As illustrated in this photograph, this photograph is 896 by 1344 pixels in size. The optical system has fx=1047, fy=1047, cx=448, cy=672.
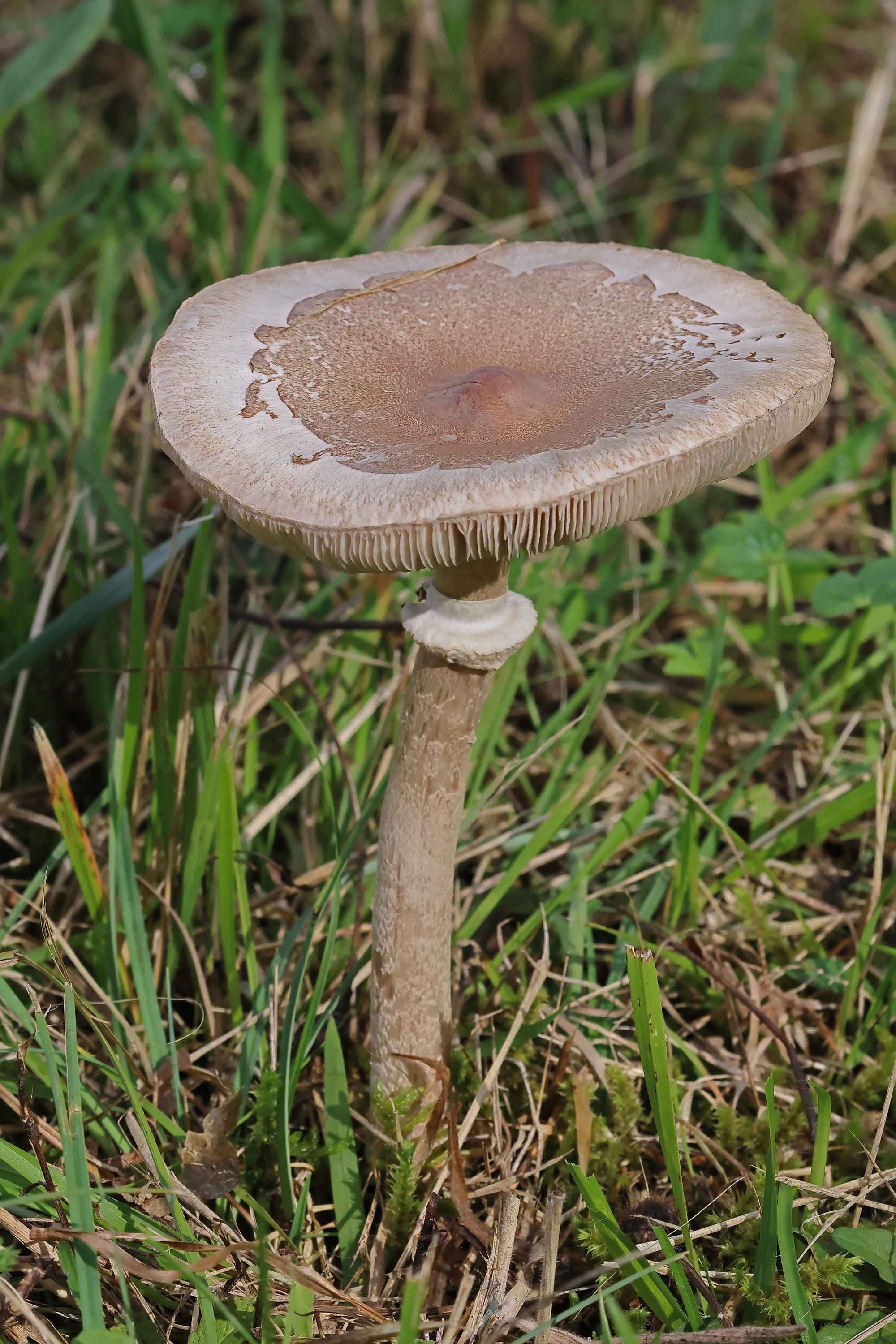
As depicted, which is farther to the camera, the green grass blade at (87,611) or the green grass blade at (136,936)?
the green grass blade at (87,611)

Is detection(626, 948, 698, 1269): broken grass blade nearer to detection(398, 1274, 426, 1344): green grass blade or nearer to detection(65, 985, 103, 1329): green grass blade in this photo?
detection(398, 1274, 426, 1344): green grass blade

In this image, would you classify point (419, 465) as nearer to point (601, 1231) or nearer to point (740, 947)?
point (601, 1231)

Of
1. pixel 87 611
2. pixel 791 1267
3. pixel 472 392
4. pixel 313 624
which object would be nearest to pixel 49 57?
pixel 87 611

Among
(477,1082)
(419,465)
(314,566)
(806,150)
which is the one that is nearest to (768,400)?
(419,465)

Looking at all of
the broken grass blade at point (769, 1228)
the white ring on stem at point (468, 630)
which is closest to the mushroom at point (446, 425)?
the white ring on stem at point (468, 630)

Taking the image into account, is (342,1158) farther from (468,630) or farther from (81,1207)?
(468,630)

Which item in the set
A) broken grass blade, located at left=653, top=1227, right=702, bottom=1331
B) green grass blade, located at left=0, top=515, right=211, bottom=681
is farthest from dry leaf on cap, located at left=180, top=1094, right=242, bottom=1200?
green grass blade, located at left=0, top=515, right=211, bottom=681

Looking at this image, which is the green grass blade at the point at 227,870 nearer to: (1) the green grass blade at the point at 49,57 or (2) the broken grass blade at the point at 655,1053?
(2) the broken grass blade at the point at 655,1053
